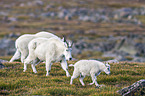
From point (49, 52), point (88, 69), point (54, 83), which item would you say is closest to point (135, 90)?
point (88, 69)

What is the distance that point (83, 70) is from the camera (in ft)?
39.8

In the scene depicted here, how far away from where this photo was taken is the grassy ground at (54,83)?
10883 mm

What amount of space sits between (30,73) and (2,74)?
175cm

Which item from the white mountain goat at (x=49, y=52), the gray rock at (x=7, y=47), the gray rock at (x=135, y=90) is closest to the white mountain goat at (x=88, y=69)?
the white mountain goat at (x=49, y=52)

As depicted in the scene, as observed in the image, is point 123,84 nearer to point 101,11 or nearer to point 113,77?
point 113,77

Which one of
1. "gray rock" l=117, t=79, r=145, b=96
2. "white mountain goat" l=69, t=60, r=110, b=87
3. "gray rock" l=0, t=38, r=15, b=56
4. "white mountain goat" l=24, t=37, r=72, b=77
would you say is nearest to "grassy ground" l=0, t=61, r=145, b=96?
"gray rock" l=117, t=79, r=145, b=96

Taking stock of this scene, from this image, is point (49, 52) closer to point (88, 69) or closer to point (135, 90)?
point (88, 69)

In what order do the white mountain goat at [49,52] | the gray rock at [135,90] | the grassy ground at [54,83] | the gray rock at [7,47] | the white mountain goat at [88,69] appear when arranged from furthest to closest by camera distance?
the gray rock at [7,47]
the white mountain goat at [49,52]
the white mountain goat at [88,69]
the grassy ground at [54,83]
the gray rock at [135,90]

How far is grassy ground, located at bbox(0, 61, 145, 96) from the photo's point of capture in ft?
35.7

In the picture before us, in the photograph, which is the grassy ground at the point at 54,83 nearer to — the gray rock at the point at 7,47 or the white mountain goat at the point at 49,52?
the white mountain goat at the point at 49,52

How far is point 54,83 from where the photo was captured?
1238 cm

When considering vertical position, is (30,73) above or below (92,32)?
above

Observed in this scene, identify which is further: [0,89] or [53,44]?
[53,44]

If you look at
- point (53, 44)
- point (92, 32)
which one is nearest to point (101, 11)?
point (92, 32)
